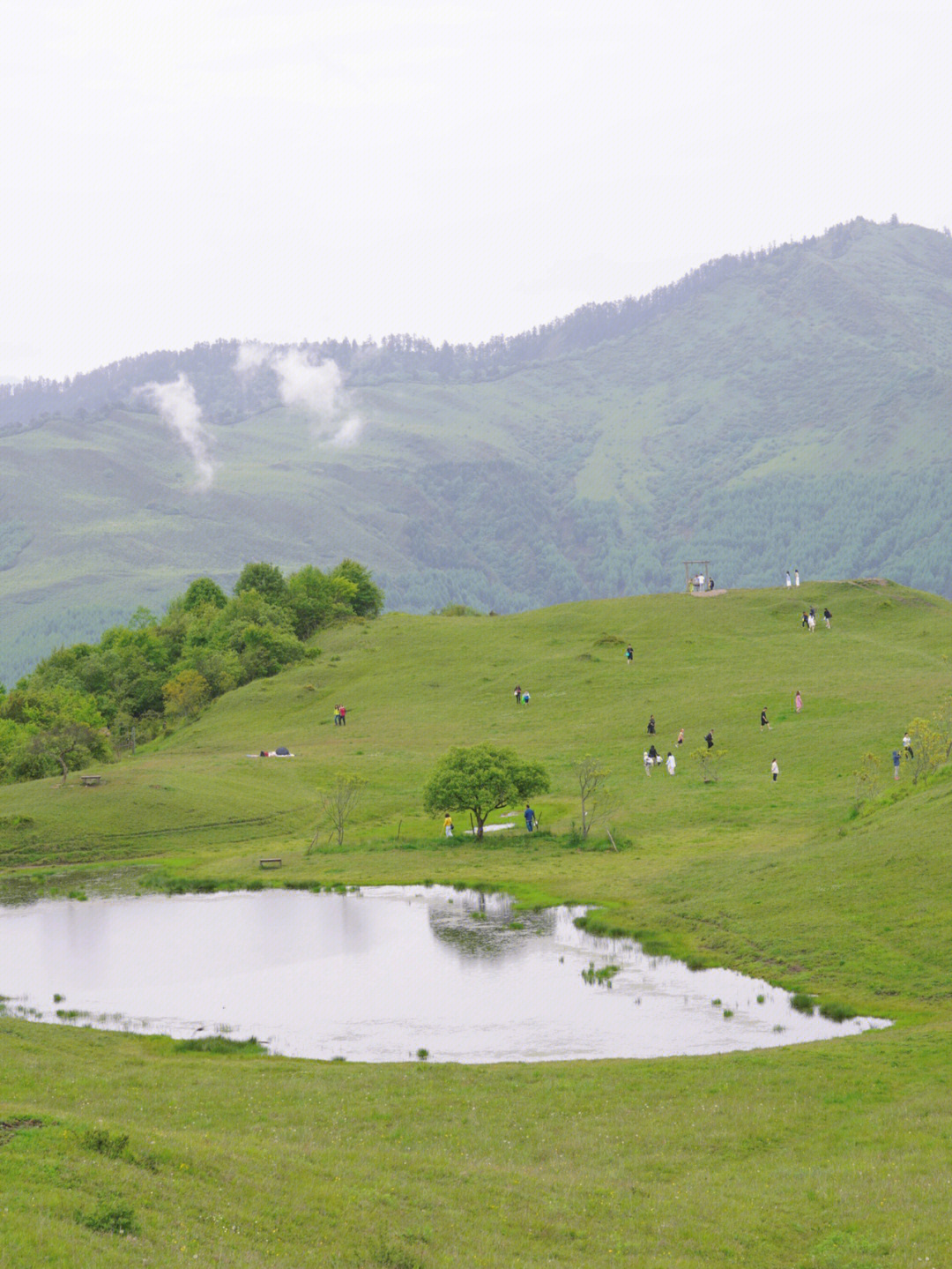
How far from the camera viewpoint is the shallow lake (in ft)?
114

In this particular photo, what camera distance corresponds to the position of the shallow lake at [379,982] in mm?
34844

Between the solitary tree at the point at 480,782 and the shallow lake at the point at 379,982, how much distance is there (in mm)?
9044

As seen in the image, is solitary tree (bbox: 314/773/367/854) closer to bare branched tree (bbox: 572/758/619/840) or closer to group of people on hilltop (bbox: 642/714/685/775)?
bare branched tree (bbox: 572/758/619/840)

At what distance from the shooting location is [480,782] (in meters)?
64.0

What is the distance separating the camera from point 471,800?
63.8m

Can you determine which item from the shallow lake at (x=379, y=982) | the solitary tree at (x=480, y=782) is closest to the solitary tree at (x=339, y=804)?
the solitary tree at (x=480, y=782)

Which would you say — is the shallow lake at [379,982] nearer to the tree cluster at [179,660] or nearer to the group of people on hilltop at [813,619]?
the tree cluster at [179,660]

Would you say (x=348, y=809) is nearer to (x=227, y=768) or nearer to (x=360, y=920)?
(x=227, y=768)

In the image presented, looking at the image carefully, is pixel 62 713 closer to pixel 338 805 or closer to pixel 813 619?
pixel 338 805

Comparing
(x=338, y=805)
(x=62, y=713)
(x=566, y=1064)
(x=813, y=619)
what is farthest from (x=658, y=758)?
(x=62, y=713)

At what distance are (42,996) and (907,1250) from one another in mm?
30722

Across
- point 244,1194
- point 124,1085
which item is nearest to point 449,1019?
point 124,1085

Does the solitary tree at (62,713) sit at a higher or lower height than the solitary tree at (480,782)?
higher

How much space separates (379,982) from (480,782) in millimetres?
22797
